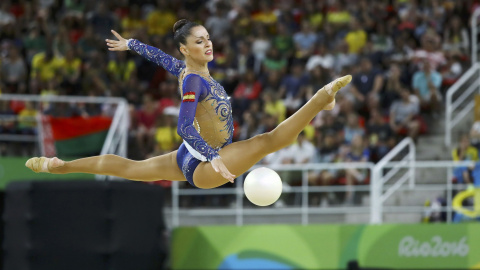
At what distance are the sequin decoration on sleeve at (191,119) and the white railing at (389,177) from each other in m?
5.87

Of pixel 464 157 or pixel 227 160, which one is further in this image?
pixel 464 157

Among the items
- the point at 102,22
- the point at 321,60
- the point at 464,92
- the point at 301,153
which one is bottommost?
the point at 301,153

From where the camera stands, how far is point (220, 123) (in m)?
6.68

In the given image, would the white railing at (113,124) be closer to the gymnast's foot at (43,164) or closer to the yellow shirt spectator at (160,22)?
the gymnast's foot at (43,164)

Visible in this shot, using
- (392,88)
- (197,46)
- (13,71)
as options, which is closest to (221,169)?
(197,46)

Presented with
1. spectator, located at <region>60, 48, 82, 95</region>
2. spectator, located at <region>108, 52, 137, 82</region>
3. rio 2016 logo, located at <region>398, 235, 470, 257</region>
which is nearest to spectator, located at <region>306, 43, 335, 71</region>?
spectator, located at <region>108, 52, 137, 82</region>

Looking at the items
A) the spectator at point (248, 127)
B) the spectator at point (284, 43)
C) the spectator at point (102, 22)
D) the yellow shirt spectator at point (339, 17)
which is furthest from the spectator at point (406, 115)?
the spectator at point (102, 22)

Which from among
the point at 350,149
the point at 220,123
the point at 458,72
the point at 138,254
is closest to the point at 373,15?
the point at 458,72

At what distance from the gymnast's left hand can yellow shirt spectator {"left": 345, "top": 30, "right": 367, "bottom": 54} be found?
30.4 feet

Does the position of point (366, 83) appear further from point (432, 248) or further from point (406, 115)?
point (432, 248)

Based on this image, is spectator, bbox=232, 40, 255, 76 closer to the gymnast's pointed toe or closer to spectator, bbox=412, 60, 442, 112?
spectator, bbox=412, 60, 442, 112

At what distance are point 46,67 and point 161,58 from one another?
9.66 meters

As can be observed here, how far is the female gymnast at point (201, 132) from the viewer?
20.8 ft

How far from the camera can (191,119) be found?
20.7 feet
